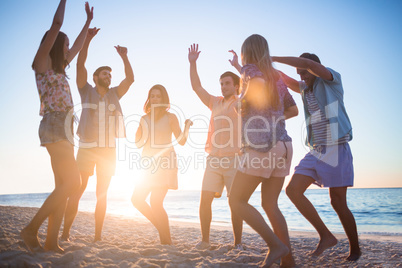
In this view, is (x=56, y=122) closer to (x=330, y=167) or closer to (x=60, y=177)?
(x=60, y=177)

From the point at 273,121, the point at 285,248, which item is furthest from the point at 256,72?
the point at 285,248

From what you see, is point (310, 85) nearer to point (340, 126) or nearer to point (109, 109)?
point (340, 126)

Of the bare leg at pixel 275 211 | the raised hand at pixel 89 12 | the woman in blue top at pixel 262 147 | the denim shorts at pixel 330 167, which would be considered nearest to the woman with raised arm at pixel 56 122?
the raised hand at pixel 89 12

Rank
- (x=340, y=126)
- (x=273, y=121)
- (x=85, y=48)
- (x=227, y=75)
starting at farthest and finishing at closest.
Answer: (x=227, y=75) → (x=85, y=48) → (x=340, y=126) → (x=273, y=121)

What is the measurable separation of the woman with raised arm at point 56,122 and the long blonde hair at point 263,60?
1821mm

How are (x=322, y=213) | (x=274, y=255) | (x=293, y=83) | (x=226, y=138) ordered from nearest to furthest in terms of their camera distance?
(x=274, y=255), (x=293, y=83), (x=226, y=138), (x=322, y=213)

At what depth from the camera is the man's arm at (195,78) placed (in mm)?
4164

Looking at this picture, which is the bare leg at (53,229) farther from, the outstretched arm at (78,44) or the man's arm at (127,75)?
the man's arm at (127,75)

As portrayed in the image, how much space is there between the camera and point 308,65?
3053 millimetres

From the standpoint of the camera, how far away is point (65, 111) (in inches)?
115

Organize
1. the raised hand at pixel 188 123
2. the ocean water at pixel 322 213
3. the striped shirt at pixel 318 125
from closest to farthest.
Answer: the striped shirt at pixel 318 125 → the raised hand at pixel 188 123 → the ocean water at pixel 322 213

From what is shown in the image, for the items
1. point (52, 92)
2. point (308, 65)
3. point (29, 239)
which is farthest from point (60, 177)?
point (308, 65)

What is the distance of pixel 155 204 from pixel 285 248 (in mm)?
2012

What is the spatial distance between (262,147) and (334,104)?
4.19ft
